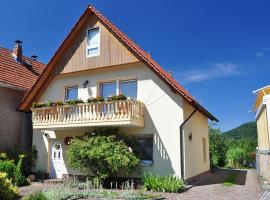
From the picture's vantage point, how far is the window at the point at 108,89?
16.8m

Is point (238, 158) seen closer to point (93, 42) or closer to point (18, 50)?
point (93, 42)

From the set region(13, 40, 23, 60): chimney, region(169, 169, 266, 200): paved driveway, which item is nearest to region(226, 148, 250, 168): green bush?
region(169, 169, 266, 200): paved driveway

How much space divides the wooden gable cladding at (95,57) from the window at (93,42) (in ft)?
0.62

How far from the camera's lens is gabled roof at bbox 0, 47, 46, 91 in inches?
754

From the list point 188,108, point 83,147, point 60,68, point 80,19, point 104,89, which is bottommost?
point 83,147

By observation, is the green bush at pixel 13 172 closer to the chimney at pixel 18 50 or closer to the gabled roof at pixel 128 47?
the gabled roof at pixel 128 47

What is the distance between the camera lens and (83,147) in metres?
14.8

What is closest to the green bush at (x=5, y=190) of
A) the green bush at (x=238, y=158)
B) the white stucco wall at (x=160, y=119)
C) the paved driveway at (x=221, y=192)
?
the paved driveway at (x=221, y=192)

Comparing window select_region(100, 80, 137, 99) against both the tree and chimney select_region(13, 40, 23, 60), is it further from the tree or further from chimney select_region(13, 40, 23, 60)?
the tree

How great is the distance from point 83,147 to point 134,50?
207 inches

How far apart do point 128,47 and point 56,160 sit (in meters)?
7.62

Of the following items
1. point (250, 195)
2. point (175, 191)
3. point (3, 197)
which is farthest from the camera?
point (175, 191)

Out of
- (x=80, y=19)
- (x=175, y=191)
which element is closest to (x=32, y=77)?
(x=80, y=19)

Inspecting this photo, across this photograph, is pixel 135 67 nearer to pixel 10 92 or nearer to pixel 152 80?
pixel 152 80
